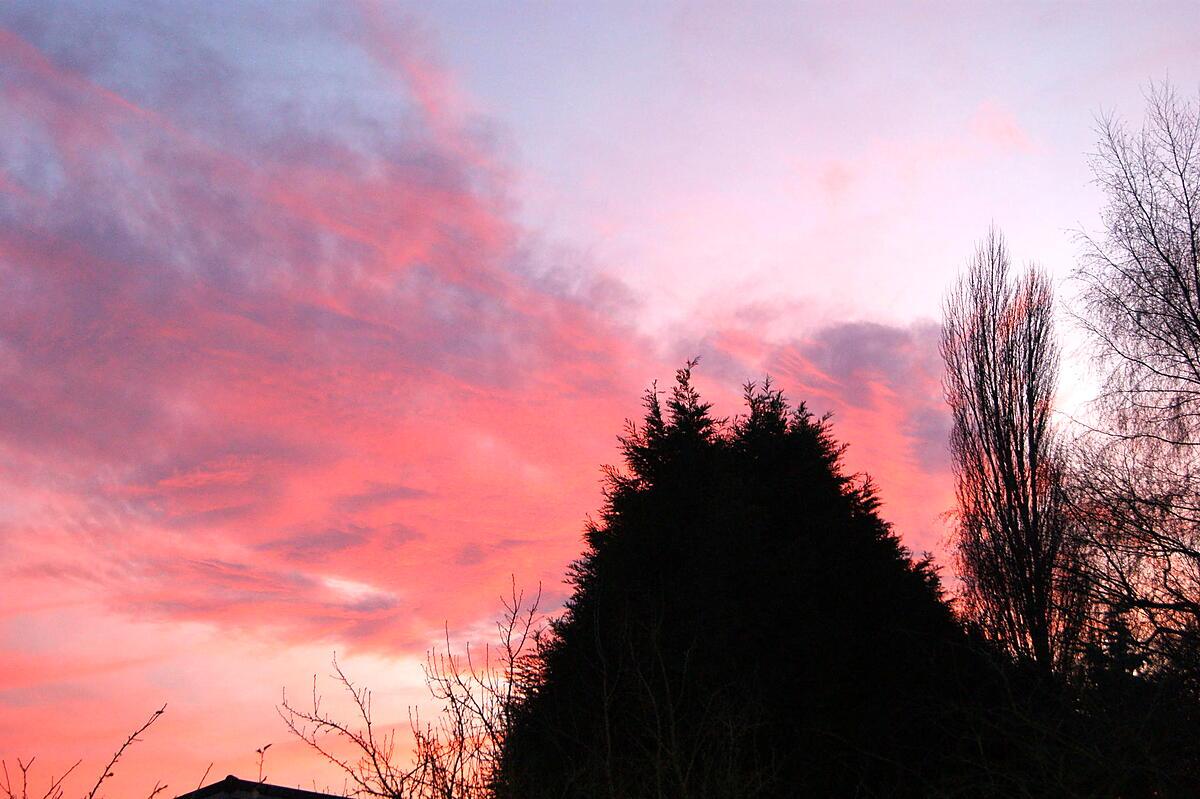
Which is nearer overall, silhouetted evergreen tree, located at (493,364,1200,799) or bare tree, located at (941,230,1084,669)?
silhouetted evergreen tree, located at (493,364,1200,799)

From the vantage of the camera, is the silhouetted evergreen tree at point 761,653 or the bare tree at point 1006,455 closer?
the silhouetted evergreen tree at point 761,653

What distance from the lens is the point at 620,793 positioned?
9953mm

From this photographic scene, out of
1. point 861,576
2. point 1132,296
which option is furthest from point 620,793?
point 1132,296

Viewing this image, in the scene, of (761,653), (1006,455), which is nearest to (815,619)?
(761,653)

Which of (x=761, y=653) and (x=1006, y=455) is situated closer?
(x=761, y=653)

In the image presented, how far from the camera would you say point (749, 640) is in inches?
541

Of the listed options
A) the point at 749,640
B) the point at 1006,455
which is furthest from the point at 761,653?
the point at 1006,455

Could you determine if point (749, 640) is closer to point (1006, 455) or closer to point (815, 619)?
point (815, 619)

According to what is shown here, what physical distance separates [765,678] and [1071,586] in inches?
179

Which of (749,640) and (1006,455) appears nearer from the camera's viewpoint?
(749,640)

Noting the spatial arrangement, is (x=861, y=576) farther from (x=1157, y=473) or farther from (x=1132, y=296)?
(x=1132, y=296)

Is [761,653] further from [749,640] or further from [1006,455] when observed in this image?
[1006,455]

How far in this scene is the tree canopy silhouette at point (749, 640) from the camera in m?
12.7

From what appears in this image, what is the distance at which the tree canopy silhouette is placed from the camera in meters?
12.7
